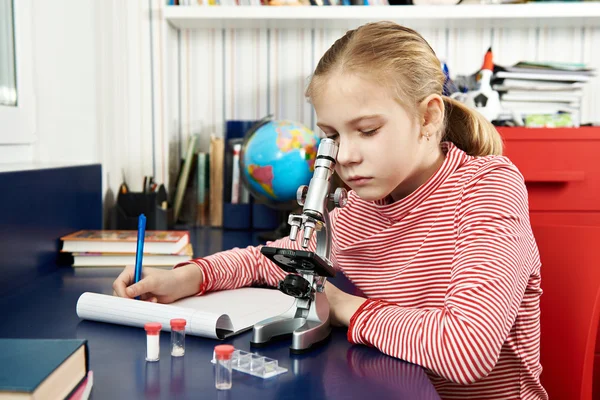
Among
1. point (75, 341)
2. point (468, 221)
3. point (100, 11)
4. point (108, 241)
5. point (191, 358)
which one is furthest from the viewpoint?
point (100, 11)

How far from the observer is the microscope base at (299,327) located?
781mm

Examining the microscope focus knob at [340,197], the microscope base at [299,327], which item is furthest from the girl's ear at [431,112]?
the microscope base at [299,327]

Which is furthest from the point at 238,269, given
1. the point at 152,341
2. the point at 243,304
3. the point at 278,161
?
the point at 278,161

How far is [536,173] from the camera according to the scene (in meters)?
1.83

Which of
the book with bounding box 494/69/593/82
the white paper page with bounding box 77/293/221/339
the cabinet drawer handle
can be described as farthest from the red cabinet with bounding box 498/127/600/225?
the white paper page with bounding box 77/293/221/339

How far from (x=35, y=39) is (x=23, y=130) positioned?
0.24 m

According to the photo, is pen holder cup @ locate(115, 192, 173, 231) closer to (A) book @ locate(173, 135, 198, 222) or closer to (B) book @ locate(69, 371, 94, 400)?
(A) book @ locate(173, 135, 198, 222)

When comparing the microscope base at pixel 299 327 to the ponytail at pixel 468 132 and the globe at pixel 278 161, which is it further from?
the globe at pixel 278 161

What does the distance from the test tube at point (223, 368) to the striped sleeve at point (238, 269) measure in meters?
0.41

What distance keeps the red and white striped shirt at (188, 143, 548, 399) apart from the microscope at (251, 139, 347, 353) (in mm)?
60

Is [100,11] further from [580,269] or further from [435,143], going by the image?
[580,269]

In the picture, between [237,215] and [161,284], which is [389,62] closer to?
[161,284]

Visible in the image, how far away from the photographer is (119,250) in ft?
4.44

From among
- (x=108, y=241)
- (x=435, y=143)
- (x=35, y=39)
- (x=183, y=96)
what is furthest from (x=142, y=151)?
(x=435, y=143)
